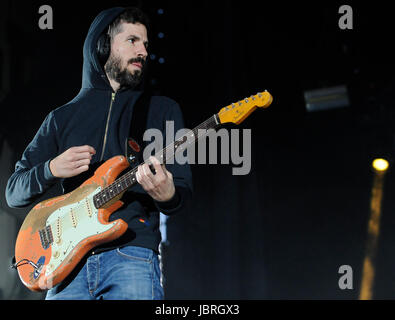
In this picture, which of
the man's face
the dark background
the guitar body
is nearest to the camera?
the guitar body

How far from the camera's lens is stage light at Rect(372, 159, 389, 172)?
4164mm

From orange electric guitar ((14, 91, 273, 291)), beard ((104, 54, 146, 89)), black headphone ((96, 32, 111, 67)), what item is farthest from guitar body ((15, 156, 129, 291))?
black headphone ((96, 32, 111, 67))

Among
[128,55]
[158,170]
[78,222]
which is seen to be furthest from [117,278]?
[128,55]

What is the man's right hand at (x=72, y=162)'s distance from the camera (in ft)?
7.23

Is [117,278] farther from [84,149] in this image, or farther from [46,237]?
[84,149]

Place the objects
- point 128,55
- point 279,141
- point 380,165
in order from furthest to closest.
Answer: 1. point 279,141
2. point 380,165
3. point 128,55

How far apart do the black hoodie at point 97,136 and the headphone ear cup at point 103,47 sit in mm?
28

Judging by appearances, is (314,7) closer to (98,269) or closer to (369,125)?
(369,125)

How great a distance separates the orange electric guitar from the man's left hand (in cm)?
7

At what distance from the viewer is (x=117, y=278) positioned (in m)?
2.02

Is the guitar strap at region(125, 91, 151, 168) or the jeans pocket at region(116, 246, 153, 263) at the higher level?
the guitar strap at region(125, 91, 151, 168)

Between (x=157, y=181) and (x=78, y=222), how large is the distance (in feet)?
1.35

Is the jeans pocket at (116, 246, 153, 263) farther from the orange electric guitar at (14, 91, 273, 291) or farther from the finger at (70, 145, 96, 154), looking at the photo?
the finger at (70, 145, 96, 154)

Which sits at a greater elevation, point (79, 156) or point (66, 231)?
point (79, 156)
